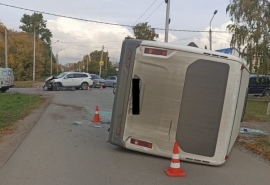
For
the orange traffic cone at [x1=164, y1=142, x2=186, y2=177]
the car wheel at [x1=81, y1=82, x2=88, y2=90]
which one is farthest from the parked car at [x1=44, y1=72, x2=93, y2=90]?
the orange traffic cone at [x1=164, y1=142, x2=186, y2=177]

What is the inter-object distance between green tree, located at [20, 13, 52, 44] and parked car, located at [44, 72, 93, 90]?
7996 cm

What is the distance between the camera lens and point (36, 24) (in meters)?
105

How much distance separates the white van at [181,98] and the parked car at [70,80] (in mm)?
24552

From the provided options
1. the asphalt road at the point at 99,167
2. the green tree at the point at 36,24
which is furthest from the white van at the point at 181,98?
the green tree at the point at 36,24

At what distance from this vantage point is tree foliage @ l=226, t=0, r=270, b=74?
21.0 m

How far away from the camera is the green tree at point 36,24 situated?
10706 cm

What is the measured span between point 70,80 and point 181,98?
2579cm

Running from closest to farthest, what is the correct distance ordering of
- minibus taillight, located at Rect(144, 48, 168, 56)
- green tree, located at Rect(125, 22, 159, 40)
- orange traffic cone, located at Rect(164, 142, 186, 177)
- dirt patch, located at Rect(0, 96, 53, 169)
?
1. orange traffic cone, located at Rect(164, 142, 186, 177)
2. minibus taillight, located at Rect(144, 48, 168, 56)
3. dirt patch, located at Rect(0, 96, 53, 169)
4. green tree, located at Rect(125, 22, 159, 40)

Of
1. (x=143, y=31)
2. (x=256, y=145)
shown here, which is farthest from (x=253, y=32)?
(x=143, y=31)

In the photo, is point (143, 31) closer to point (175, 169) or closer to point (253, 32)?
point (253, 32)

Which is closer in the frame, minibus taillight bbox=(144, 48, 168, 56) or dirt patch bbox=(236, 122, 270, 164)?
minibus taillight bbox=(144, 48, 168, 56)

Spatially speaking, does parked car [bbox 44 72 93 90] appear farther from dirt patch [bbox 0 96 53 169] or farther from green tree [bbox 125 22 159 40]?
dirt patch [bbox 0 96 53 169]

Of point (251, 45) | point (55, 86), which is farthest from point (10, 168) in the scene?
Result: point (55, 86)

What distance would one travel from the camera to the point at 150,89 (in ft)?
20.8
